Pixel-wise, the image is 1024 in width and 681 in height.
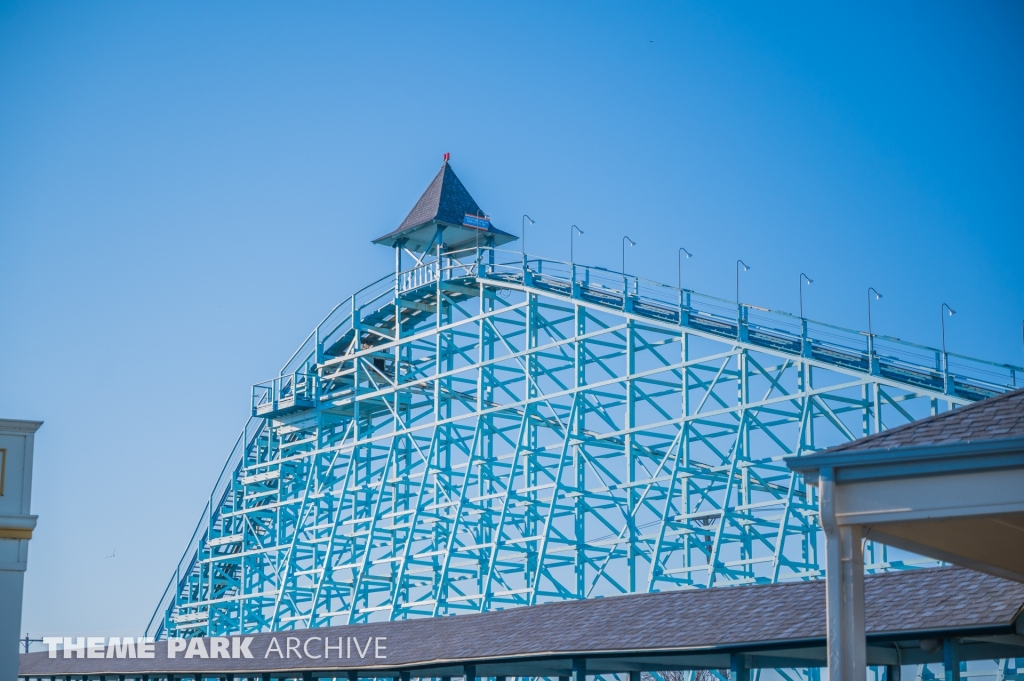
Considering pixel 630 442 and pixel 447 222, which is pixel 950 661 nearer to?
pixel 630 442

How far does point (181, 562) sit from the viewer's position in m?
31.4

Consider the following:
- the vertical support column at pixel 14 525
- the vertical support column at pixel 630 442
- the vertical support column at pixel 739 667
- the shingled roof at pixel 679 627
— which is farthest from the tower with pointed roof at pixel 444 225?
the vertical support column at pixel 739 667

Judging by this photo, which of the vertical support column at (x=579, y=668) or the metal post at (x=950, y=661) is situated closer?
the metal post at (x=950, y=661)

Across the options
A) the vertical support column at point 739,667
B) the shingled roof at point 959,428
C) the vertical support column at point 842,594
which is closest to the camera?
the vertical support column at point 842,594

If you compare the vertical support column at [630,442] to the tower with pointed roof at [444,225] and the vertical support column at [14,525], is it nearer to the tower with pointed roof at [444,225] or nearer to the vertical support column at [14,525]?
the tower with pointed roof at [444,225]

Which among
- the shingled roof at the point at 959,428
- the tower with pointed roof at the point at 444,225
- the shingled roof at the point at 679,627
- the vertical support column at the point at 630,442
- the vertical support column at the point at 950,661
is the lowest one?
the vertical support column at the point at 950,661

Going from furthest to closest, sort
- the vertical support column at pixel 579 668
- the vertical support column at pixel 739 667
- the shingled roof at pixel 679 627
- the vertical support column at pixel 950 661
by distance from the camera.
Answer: the vertical support column at pixel 579 668 < the vertical support column at pixel 739 667 < the shingled roof at pixel 679 627 < the vertical support column at pixel 950 661

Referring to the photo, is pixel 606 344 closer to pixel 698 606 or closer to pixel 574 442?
pixel 574 442

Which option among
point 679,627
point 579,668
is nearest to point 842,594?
point 679,627

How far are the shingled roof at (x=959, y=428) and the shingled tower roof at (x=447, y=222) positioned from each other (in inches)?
701

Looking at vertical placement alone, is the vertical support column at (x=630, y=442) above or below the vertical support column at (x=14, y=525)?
above

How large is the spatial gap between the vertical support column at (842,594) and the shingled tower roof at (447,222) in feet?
60.2

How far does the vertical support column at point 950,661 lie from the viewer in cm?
1041

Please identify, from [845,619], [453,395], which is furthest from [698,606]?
[453,395]
